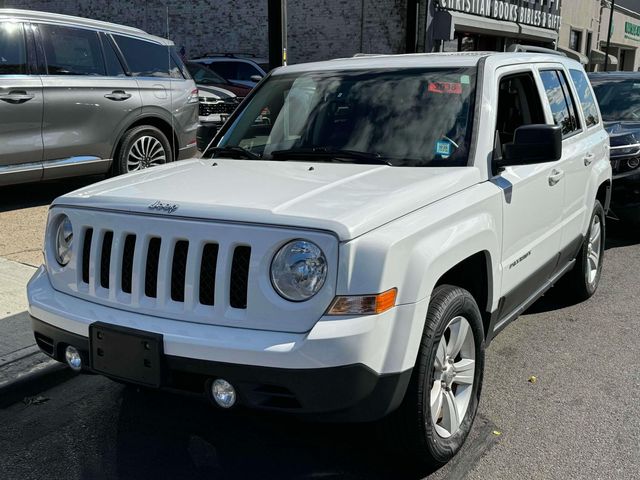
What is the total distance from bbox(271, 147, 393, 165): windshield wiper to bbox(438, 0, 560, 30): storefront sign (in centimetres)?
1602

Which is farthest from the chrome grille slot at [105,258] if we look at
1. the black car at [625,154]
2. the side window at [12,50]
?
the black car at [625,154]

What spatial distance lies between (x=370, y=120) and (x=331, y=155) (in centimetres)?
32

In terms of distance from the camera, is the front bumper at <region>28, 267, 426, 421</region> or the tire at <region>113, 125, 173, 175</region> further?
the tire at <region>113, 125, 173, 175</region>

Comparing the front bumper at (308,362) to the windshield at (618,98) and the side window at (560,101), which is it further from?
the windshield at (618,98)

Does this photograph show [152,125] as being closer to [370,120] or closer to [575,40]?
[370,120]

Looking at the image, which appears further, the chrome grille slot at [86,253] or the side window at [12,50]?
the side window at [12,50]

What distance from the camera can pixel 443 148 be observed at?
350cm

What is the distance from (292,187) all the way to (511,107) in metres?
1.86

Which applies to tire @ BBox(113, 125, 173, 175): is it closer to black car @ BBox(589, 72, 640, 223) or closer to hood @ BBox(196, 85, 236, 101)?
hood @ BBox(196, 85, 236, 101)

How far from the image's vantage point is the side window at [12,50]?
6668 millimetres

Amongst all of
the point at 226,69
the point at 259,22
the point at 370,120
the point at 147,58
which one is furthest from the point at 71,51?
the point at 259,22

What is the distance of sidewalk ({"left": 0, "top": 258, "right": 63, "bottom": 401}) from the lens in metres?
3.89

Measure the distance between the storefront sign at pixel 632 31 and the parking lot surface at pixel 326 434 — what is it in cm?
3866

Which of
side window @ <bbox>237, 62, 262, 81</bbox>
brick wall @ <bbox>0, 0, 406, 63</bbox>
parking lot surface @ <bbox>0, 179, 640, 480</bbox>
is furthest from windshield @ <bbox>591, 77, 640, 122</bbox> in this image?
brick wall @ <bbox>0, 0, 406, 63</bbox>
